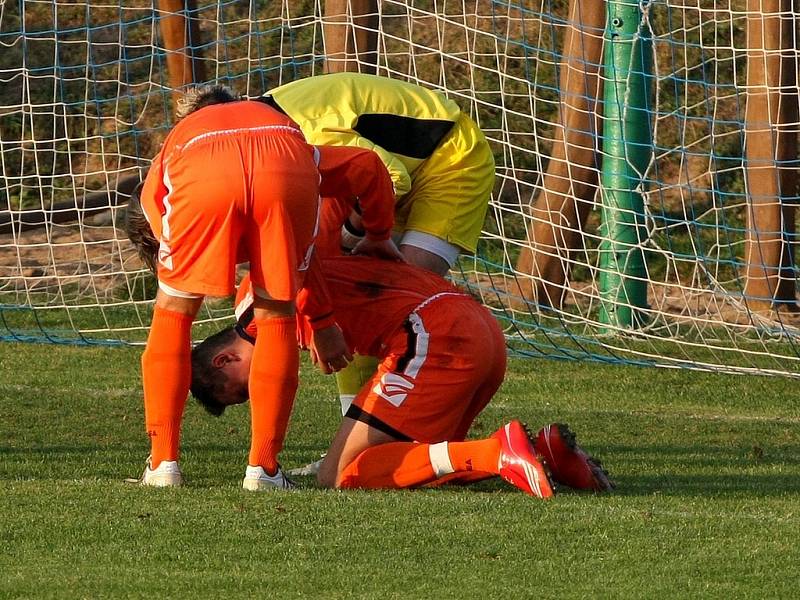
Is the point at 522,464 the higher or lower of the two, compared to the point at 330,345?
lower

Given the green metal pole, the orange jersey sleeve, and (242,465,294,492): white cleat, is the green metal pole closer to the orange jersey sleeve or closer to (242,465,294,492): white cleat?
the orange jersey sleeve

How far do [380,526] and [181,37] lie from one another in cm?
657

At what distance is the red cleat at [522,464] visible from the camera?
493 centimetres

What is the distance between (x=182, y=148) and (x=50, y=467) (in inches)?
63.7

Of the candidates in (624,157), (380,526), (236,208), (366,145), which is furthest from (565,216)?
(380,526)

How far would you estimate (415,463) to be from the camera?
520cm

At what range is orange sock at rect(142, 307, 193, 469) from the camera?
16.5 ft

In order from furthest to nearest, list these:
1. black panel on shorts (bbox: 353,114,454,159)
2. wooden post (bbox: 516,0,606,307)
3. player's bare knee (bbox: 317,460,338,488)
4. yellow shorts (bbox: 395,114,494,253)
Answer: wooden post (bbox: 516,0,606,307) < yellow shorts (bbox: 395,114,494,253) < black panel on shorts (bbox: 353,114,454,159) < player's bare knee (bbox: 317,460,338,488)

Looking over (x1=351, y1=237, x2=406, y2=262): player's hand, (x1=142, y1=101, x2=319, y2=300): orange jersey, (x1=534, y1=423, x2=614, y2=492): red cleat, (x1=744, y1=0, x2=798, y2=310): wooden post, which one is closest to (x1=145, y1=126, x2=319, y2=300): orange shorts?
(x1=142, y1=101, x2=319, y2=300): orange jersey

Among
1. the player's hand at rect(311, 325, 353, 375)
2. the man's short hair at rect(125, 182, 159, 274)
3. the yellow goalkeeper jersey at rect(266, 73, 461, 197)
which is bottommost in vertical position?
the player's hand at rect(311, 325, 353, 375)

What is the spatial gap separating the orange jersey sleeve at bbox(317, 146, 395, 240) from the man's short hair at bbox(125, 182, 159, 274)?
617 millimetres

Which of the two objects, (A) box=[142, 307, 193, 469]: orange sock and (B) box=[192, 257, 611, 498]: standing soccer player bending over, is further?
(B) box=[192, 257, 611, 498]: standing soccer player bending over

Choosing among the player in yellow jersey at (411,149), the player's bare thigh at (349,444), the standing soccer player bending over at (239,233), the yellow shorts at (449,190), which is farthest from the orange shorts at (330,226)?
the player's bare thigh at (349,444)

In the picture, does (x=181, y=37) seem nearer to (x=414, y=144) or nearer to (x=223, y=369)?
(x=414, y=144)
